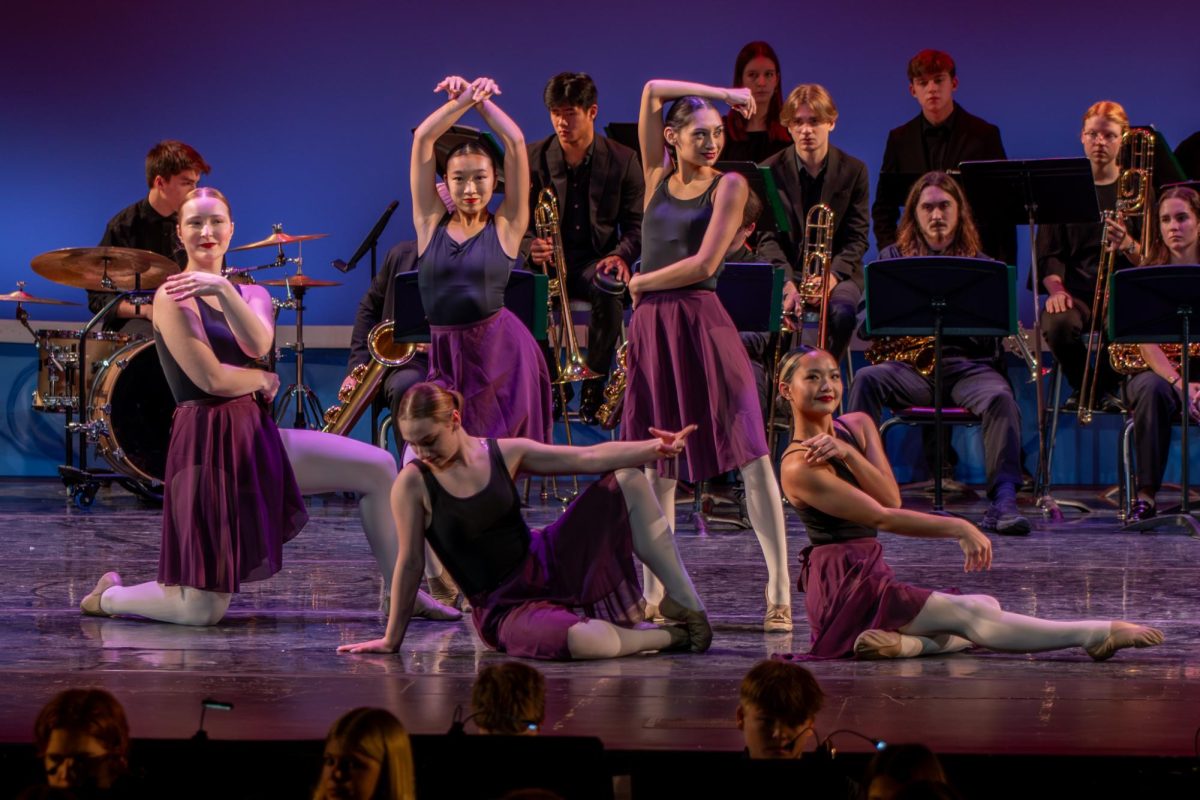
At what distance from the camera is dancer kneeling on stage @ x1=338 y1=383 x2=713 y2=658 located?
177 inches

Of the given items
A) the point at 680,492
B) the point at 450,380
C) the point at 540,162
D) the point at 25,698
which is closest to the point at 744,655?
the point at 450,380

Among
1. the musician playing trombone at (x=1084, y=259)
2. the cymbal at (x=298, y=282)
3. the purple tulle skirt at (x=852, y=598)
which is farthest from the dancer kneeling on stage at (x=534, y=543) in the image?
the cymbal at (x=298, y=282)

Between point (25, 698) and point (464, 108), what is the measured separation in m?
2.36

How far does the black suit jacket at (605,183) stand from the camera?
27.5 ft

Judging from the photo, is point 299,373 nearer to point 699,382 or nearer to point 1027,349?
point 1027,349

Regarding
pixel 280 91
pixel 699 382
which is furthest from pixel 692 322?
pixel 280 91

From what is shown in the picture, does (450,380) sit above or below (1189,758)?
above

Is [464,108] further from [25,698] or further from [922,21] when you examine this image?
[922,21]

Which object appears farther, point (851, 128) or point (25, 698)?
point (851, 128)

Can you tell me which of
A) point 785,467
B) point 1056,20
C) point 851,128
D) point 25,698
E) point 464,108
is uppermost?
point 1056,20

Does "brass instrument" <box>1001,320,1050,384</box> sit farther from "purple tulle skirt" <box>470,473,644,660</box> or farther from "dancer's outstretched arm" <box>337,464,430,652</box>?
"dancer's outstretched arm" <box>337,464,430,652</box>

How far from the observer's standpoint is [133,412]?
806 centimetres

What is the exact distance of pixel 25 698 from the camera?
386 cm

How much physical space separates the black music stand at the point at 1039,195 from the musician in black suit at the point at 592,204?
1.70 metres
